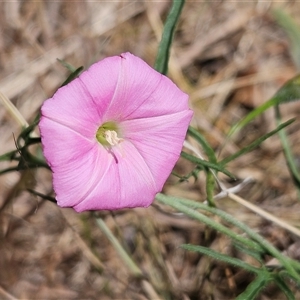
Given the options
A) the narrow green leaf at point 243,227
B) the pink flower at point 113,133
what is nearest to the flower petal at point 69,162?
the pink flower at point 113,133

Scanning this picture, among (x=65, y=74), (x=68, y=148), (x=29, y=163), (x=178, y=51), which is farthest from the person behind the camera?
(x=178, y=51)

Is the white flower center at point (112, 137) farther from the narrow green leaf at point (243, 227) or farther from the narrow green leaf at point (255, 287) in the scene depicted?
the narrow green leaf at point (255, 287)

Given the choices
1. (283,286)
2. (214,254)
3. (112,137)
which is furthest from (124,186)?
(283,286)

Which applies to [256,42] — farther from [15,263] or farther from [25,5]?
[15,263]

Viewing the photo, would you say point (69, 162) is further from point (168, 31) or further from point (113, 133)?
point (168, 31)

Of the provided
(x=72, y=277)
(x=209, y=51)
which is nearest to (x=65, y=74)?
(x=209, y=51)

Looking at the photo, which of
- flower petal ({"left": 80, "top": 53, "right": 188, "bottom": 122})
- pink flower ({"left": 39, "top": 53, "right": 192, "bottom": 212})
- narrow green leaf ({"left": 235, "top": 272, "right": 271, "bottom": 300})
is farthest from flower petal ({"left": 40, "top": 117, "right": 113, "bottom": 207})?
narrow green leaf ({"left": 235, "top": 272, "right": 271, "bottom": 300})

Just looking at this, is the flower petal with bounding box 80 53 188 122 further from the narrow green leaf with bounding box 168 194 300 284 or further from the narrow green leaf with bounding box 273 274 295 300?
the narrow green leaf with bounding box 273 274 295 300
